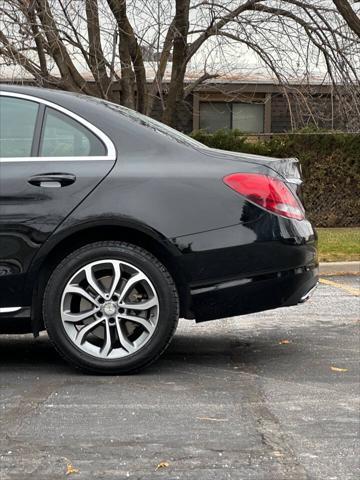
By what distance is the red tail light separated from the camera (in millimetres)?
4895

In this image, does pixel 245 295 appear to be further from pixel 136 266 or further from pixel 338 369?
pixel 338 369

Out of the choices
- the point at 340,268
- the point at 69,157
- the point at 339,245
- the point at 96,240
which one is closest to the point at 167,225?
the point at 96,240

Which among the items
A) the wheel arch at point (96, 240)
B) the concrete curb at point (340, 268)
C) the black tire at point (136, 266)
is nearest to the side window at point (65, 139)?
the wheel arch at point (96, 240)

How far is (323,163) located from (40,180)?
38.7ft

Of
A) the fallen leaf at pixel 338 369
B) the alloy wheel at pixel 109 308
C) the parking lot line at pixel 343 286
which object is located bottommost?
the parking lot line at pixel 343 286

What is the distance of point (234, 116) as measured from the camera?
22.0 meters

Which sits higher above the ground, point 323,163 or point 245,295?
point 245,295

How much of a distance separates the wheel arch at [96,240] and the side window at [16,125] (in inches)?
22.2

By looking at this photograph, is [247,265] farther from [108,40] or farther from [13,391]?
[108,40]

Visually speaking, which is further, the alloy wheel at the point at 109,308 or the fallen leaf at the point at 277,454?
the alloy wheel at the point at 109,308

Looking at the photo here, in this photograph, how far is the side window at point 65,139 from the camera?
4.96 meters

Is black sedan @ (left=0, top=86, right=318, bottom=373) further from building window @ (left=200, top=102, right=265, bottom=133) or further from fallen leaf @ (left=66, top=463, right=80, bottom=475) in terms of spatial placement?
building window @ (left=200, top=102, right=265, bottom=133)

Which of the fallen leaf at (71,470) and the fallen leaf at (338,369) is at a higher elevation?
the fallen leaf at (71,470)

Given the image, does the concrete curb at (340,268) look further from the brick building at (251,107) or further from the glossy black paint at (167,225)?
the brick building at (251,107)
